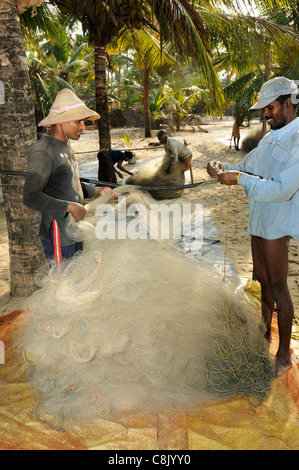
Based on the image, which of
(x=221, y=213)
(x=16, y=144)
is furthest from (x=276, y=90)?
(x=221, y=213)

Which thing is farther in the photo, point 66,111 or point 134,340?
point 66,111

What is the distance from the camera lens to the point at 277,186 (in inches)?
80.7

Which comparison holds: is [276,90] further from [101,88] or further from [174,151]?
[101,88]

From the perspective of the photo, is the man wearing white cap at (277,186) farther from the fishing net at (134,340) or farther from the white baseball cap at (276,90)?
the fishing net at (134,340)

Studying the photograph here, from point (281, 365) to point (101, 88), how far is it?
24.8 ft

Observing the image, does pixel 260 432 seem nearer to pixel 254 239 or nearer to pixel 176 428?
pixel 176 428

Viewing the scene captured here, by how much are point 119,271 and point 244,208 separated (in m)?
5.31

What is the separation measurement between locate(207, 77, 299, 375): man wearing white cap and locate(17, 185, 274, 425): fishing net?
273 mm

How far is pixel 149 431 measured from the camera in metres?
1.86

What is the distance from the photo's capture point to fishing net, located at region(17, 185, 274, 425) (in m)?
2.07

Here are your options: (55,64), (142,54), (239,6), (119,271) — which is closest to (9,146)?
(119,271)

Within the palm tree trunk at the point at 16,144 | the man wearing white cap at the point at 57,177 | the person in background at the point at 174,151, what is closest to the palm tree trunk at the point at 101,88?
the person in background at the point at 174,151

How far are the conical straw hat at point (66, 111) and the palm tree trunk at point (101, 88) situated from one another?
563 cm

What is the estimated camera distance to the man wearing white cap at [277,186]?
6.82 feet
